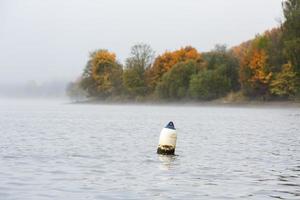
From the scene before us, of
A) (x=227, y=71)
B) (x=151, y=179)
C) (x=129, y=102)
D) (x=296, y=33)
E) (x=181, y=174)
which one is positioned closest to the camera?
(x=151, y=179)

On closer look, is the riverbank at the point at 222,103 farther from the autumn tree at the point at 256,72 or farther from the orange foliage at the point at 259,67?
the orange foliage at the point at 259,67

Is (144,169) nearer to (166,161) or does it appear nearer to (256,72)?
(166,161)

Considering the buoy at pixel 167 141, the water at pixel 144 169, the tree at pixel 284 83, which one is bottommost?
the water at pixel 144 169

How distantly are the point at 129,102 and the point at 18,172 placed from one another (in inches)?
6679

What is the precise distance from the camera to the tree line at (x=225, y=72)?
11106 cm

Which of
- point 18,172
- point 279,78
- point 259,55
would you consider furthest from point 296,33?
point 18,172

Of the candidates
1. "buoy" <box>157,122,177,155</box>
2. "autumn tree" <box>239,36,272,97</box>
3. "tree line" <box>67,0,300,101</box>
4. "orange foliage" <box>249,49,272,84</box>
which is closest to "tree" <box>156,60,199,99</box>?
"tree line" <box>67,0,300,101</box>

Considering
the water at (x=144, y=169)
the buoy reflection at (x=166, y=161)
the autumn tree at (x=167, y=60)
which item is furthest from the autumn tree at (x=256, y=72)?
the buoy reflection at (x=166, y=161)

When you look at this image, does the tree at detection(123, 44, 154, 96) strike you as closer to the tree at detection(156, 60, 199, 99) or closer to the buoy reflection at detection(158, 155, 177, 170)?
the tree at detection(156, 60, 199, 99)

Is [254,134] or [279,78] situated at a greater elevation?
[279,78]

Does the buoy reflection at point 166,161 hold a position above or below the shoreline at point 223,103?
below

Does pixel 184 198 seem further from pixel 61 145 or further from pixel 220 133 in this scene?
pixel 220 133

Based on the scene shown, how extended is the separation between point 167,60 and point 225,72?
27185 mm

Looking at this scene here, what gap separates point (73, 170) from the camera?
2653 centimetres
